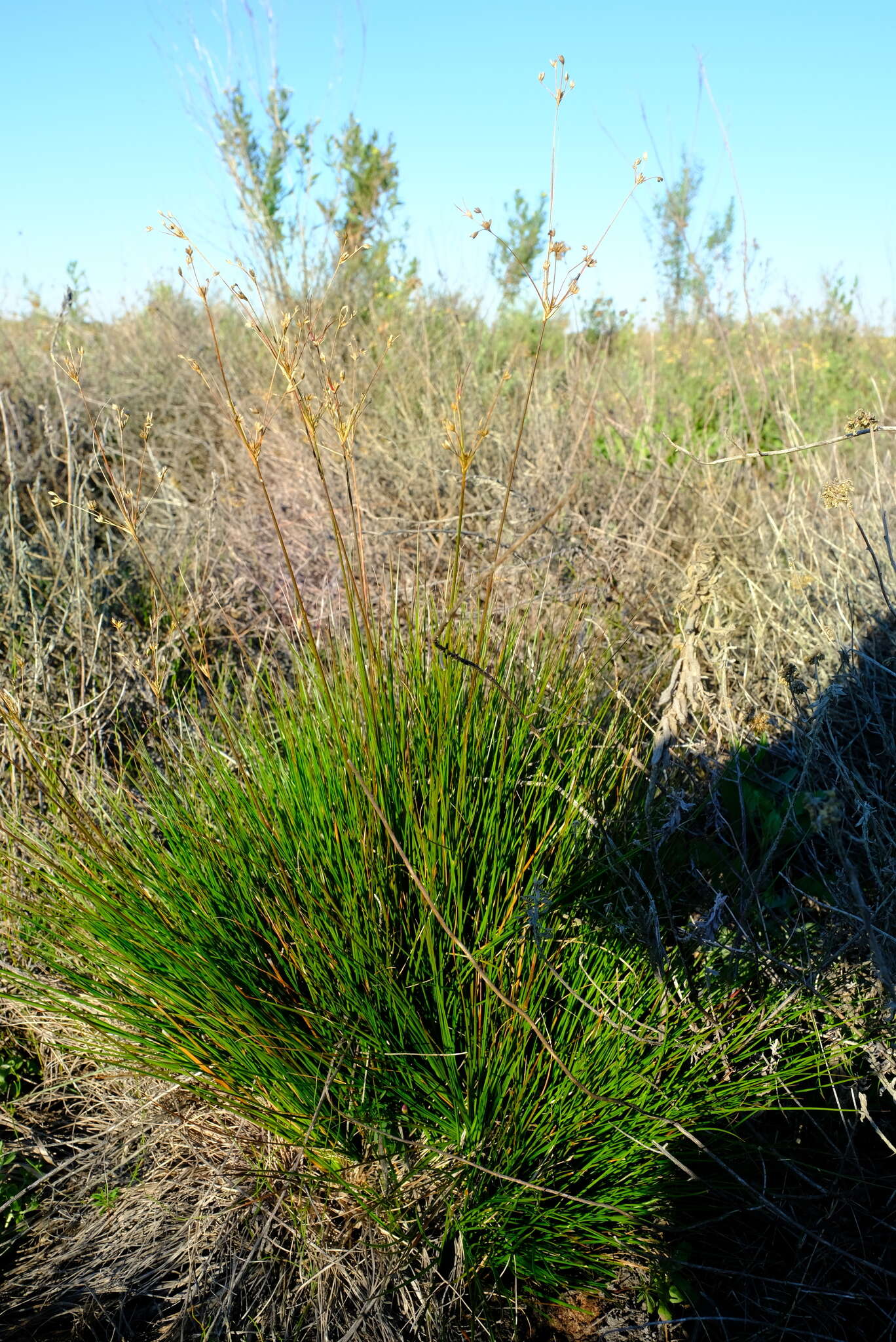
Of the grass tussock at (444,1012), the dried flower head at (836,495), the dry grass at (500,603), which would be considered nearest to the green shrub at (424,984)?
the grass tussock at (444,1012)

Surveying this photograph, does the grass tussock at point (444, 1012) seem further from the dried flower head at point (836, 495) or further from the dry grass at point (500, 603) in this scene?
the dried flower head at point (836, 495)

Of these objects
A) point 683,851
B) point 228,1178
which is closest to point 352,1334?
point 228,1178

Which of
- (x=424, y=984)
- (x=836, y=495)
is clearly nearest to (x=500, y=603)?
(x=836, y=495)

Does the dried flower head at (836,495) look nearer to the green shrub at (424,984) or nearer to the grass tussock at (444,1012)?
the grass tussock at (444,1012)

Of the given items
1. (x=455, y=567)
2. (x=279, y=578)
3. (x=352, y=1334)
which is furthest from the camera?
(x=279, y=578)

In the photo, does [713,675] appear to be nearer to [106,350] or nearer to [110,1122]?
[110,1122]

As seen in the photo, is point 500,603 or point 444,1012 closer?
point 444,1012

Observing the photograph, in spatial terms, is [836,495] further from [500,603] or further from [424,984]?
[500,603]

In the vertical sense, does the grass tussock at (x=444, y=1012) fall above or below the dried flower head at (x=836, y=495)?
below

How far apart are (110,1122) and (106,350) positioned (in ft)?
19.4

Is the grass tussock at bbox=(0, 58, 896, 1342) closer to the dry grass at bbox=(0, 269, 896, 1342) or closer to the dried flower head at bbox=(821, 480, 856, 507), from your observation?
the dry grass at bbox=(0, 269, 896, 1342)

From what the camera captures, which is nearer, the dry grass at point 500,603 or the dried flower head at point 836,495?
the dry grass at point 500,603

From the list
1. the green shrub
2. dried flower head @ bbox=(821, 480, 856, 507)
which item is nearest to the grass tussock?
the green shrub

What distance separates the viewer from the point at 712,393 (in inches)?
191
